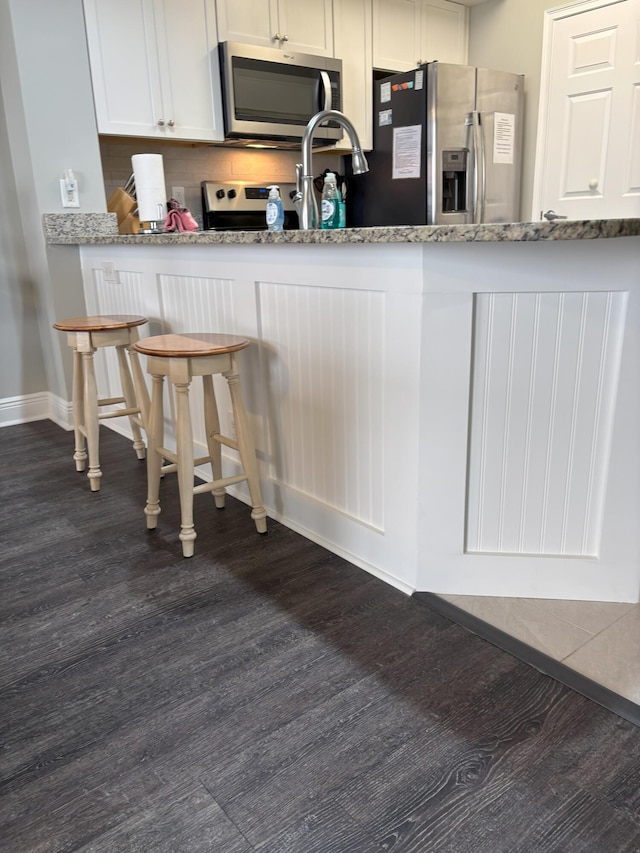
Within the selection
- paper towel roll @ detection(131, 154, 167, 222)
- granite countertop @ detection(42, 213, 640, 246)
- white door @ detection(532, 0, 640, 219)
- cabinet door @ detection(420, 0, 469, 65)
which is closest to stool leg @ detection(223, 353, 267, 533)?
granite countertop @ detection(42, 213, 640, 246)

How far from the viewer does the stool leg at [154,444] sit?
1960 mm

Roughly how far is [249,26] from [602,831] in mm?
3774

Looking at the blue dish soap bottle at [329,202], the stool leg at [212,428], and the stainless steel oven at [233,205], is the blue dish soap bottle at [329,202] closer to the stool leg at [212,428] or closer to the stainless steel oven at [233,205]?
the stool leg at [212,428]

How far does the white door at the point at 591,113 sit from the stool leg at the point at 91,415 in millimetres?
2740

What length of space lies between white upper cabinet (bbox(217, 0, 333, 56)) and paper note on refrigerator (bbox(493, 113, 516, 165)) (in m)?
1.07

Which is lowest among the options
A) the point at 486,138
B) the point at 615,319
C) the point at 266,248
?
the point at 615,319

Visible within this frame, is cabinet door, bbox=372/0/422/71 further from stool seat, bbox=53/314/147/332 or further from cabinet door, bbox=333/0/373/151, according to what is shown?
stool seat, bbox=53/314/147/332

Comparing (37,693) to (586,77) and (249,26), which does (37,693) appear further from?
(586,77)

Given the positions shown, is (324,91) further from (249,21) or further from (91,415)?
(91,415)

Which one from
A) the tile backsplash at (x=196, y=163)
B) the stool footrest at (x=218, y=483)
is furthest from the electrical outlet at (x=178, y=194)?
the stool footrest at (x=218, y=483)

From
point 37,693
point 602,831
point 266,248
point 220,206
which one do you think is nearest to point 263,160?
point 220,206

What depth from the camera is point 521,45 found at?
3.75m

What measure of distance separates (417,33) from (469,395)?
11.3 ft

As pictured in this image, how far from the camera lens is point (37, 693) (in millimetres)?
1377
